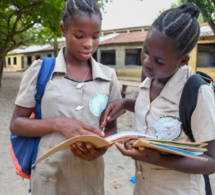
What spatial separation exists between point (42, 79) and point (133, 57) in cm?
1518

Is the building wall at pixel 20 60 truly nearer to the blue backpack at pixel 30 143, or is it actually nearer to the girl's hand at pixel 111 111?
the blue backpack at pixel 30 143

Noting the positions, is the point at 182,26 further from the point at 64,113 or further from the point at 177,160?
the point at 64,113

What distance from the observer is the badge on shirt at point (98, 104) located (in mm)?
1290

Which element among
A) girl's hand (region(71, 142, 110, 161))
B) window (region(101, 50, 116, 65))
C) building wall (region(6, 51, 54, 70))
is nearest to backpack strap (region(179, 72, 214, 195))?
girl's hand (region(71, 142, 110, 161))

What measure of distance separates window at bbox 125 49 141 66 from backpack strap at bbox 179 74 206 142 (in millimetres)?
14944

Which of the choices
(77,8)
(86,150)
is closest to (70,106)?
(86,150)

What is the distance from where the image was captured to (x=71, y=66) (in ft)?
4.43

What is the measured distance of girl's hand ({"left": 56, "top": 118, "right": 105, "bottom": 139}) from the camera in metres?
1.14

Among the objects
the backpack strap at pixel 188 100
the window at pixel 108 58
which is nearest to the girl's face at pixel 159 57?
the backpack strap at pixel 188 100

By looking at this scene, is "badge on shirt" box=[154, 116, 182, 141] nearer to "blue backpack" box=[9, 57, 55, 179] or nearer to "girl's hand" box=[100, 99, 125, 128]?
"girl's hand" box=[100, 99, 125, 128]

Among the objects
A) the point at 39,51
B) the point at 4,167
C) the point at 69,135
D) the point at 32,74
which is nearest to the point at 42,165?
the point at 69,135

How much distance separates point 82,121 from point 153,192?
52cm

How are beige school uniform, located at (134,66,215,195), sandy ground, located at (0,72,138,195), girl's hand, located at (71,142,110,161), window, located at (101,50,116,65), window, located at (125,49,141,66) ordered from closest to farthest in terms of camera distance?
beige school uniform, located at (134,66,215,195)
girl's hand, located at (71,142,110,161)
sandy ground, located at (0,72,138,195)
window, located at (125,49,141,66)
window, located at (101,50,116,65)

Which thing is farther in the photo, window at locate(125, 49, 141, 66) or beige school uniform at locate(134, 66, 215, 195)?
window at locate(125, 49, 141, 66)
